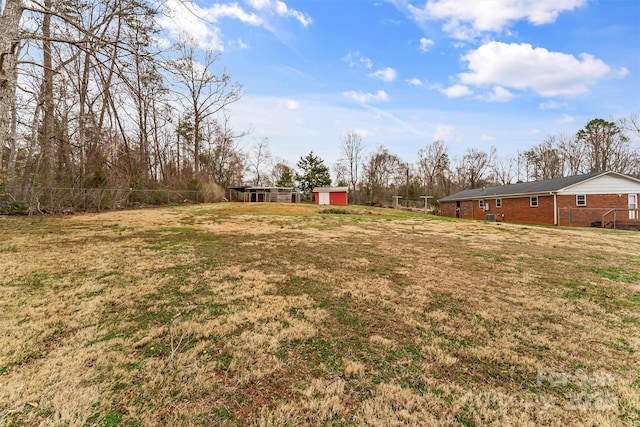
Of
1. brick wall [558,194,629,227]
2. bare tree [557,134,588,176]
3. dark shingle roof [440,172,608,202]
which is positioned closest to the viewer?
brick wall [558,194,629,227]

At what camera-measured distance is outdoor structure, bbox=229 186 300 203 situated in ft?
107

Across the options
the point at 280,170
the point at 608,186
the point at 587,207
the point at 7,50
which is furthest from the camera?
Result: the point at 280,170

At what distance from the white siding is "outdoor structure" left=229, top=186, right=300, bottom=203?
26.9m

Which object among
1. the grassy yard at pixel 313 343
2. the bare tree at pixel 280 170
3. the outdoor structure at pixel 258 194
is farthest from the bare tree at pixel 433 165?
the grassy yard at pixel 313 343

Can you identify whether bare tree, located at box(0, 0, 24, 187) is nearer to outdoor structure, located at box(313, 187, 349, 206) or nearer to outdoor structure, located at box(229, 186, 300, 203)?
outdoor structure, located at box(229, 186, 300, 203)

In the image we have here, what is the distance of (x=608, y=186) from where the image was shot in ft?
58.0

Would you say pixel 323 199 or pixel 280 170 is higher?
pixel 280 170

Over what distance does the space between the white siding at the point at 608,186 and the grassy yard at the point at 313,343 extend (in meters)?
17.5

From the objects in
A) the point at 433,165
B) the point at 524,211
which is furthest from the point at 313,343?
the point at 433,165

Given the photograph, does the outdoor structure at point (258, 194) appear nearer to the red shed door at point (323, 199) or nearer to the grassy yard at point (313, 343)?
the red shed door at point (323, 199)

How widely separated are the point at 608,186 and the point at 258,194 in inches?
1225

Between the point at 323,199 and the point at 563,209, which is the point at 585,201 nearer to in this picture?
the point at 563,209

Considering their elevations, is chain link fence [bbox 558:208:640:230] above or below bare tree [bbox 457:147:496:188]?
below

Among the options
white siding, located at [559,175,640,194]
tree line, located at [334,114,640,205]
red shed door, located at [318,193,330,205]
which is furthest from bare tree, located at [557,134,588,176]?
red shed door, located at [318,193,330,205]
